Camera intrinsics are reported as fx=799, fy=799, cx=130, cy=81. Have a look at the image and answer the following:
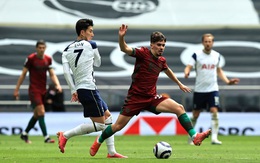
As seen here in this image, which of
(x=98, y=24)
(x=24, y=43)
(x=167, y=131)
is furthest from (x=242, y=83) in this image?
(x=24, y=43)

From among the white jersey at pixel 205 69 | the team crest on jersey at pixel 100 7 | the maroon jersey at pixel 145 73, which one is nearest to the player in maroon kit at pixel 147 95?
the maroon jersey at pixel 145 73

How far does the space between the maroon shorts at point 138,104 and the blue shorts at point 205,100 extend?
543 centimetres

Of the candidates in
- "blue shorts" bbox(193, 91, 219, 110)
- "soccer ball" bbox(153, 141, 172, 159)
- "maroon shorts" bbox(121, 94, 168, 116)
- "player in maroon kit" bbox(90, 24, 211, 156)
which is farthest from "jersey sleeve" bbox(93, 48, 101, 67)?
"blue shorts" bbox(193, 91, 219, 110)

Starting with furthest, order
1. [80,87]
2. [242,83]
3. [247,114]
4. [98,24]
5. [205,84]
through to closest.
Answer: [98,24], [242,83], [247,114], [205,84], [80,87]

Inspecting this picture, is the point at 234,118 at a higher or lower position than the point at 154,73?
lower

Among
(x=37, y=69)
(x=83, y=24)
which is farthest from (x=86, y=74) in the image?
(x=37, y=69)

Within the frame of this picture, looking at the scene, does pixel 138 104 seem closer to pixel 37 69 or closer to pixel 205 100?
pixel 205 100

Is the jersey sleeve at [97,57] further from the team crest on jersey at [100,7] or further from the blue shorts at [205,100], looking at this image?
the team crest on jersey at [100,7]

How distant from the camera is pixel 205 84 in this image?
17391 mm

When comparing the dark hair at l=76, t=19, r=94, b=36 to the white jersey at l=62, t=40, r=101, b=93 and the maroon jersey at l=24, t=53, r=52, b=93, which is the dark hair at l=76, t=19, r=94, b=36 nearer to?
the white jersey at l=62, t=40, r=101, b=93

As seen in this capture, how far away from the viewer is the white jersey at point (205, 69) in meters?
17.3

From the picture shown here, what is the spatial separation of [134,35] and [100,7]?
84.0 inches

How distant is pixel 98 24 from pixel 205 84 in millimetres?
9848

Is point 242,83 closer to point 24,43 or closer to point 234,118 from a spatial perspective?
point 234,118
